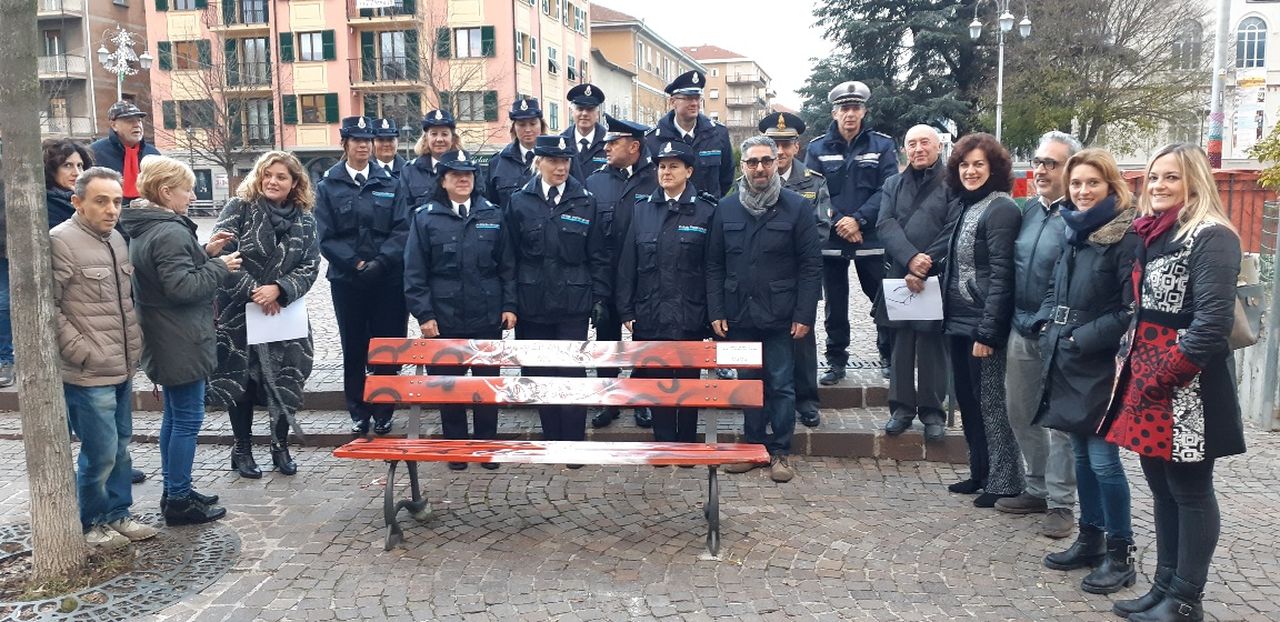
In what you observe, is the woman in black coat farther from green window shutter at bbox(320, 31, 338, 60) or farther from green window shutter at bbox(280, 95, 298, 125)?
green window shutter at bbox(280, 95, 298, 125)

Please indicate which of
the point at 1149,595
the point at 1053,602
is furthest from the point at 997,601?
the point at 1149,595

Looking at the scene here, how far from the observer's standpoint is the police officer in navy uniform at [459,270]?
606 centimetres

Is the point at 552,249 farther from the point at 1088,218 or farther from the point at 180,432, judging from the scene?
the point at 1088,218

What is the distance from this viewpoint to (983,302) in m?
5.24

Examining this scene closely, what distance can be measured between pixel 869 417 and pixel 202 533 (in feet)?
14.6

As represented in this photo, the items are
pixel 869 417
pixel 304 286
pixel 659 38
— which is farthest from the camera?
pixel 659 38

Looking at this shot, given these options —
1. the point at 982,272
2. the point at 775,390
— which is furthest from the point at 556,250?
the point at 982,272

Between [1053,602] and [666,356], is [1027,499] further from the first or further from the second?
[666,356]

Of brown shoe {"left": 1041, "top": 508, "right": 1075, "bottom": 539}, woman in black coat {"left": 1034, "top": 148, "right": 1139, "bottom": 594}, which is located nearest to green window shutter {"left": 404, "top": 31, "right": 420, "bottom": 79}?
brown shoe {"left": 1041, "top": 508, "right": 1075, "bottom": 539}

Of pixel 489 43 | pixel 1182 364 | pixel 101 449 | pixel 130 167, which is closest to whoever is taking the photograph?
pixel 1182 364

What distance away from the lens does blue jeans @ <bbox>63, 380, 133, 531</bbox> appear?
4680 mm

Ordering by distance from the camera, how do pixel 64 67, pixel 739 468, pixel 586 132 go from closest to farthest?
pixel 739 468 → pixel 586 132 → pixel 64 67

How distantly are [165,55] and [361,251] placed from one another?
155 ft

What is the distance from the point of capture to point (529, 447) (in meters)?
4.98
